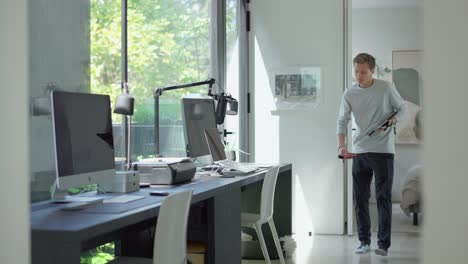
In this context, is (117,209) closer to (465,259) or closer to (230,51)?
(465,259)

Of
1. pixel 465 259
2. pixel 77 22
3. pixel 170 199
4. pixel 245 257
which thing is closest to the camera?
pixel 465 259

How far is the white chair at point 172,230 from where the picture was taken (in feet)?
7.80

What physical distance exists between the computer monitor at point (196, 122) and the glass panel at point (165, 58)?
0.25m

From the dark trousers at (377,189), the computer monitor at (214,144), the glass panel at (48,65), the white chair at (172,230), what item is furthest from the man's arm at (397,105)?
the white chair at (172,230)

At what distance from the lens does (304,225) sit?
6270mm

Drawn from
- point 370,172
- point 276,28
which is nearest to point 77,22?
point 370,172

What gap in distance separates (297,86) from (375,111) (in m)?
1.44

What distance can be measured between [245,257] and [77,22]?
101 inches

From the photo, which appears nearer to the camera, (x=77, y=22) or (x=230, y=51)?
(x=77, y=22)

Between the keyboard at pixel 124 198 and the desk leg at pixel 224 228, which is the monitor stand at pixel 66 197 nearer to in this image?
the keyboard at pixel 124 198

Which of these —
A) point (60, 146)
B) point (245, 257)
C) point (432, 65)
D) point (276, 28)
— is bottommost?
point (245, 257)

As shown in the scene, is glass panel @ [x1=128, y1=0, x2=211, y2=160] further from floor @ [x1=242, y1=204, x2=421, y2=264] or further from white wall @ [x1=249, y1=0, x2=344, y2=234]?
floor @ [x1=242, y1=204, x2=421, y2=264]

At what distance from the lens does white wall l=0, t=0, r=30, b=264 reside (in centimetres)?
127

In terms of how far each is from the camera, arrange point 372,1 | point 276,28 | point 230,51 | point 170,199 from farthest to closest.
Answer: point 372,1, point 276,28, point 230,51, point 170,199
